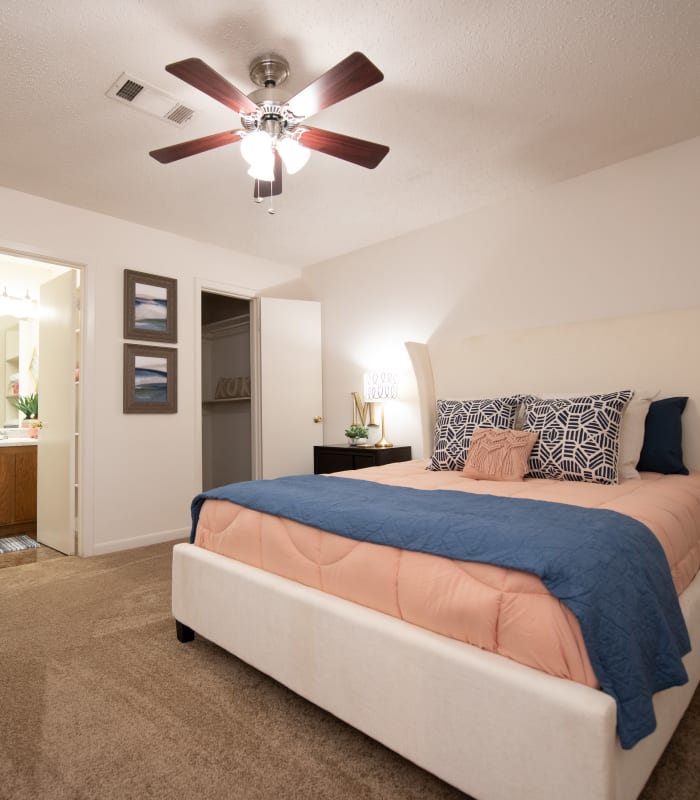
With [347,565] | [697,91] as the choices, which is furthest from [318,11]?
[347,565]

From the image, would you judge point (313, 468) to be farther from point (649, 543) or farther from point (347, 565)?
point (649, 543)

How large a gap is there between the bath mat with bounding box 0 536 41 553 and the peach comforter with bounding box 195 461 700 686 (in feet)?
8.41

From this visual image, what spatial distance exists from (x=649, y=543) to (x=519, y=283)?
2.40 meters

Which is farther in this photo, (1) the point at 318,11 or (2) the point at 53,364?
(2) the point at 53,364

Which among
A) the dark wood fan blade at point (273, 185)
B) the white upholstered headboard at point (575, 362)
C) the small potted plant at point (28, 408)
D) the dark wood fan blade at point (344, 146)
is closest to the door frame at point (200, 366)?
the white upholstered headboard at point (575, 362)

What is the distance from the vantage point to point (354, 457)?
398 centimetres

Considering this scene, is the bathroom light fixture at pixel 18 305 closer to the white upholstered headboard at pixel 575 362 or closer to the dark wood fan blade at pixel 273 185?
the dark wood fan blade at pixel 273 185

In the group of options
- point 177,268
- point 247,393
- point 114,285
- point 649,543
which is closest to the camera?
point 649,543

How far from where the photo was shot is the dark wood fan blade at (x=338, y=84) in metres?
1.71

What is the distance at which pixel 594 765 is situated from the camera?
39.8 inches

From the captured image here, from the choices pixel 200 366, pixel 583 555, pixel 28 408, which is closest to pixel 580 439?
pixel 583 555

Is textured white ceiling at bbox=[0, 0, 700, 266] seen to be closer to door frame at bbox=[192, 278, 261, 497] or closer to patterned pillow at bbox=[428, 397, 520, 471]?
door frame at bbox=[192, 278, 261, 497]

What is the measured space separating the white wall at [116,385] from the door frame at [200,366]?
0.03 metres

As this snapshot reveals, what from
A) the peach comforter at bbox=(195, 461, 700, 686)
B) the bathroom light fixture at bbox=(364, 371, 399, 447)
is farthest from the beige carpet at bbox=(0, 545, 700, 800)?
the bathroom light fixture at bbox=(364, 371, 399, 447)
